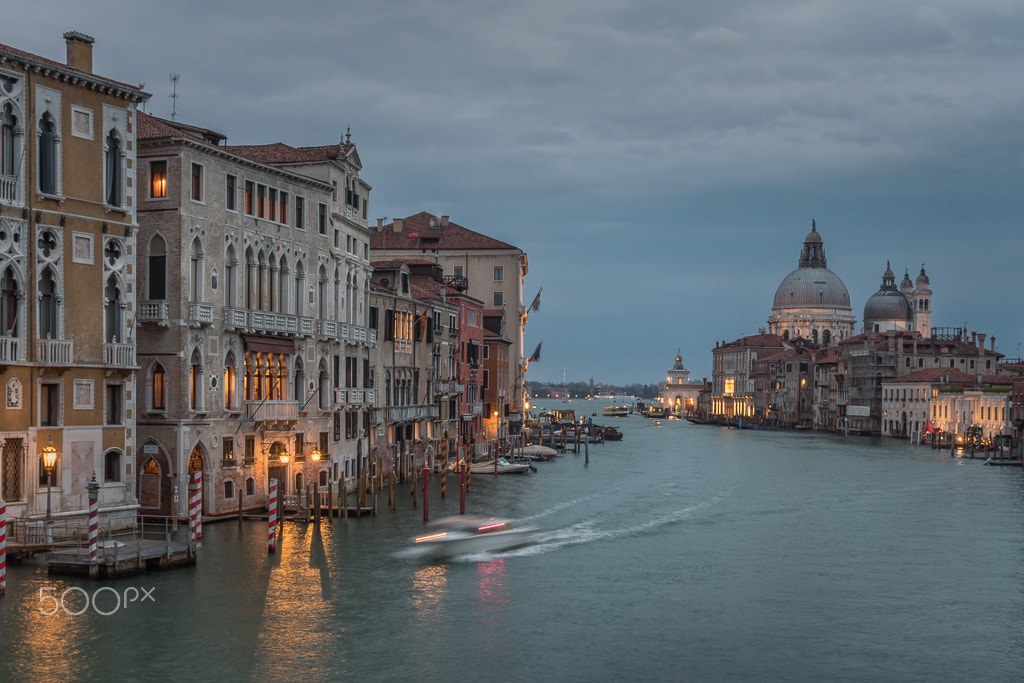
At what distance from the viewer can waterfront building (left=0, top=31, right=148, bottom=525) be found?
25.1 m

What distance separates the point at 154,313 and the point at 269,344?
4.35 meters

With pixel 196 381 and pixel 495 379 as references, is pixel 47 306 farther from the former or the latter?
pixel 495 379

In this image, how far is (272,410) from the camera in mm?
33906

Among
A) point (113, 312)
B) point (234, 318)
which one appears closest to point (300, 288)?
point (234, 318)

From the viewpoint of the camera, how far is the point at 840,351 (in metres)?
131

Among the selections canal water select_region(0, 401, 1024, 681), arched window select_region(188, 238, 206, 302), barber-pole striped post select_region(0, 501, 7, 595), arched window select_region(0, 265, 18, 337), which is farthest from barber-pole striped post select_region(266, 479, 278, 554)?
barber-pole striped post select_region(0, 501, 7, 595)

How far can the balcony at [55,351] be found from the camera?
83.5 ft

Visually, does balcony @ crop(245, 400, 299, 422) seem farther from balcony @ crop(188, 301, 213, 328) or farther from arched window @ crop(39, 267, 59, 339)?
arched window @ crop(39, 267, 59, 339)

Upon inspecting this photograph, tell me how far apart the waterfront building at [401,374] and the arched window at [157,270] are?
497 inches

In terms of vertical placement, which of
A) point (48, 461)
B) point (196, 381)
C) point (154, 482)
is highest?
point (196, 381)

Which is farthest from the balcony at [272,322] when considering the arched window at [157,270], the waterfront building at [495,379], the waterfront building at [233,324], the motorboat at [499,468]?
the waterfront building at [495,379]

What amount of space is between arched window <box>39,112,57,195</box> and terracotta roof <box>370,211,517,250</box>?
149 feet

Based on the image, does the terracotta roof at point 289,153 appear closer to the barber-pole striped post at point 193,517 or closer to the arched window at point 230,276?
the arched window at point 230,276

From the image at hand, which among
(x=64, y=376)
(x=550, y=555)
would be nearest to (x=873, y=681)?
(x=550, y=555)
